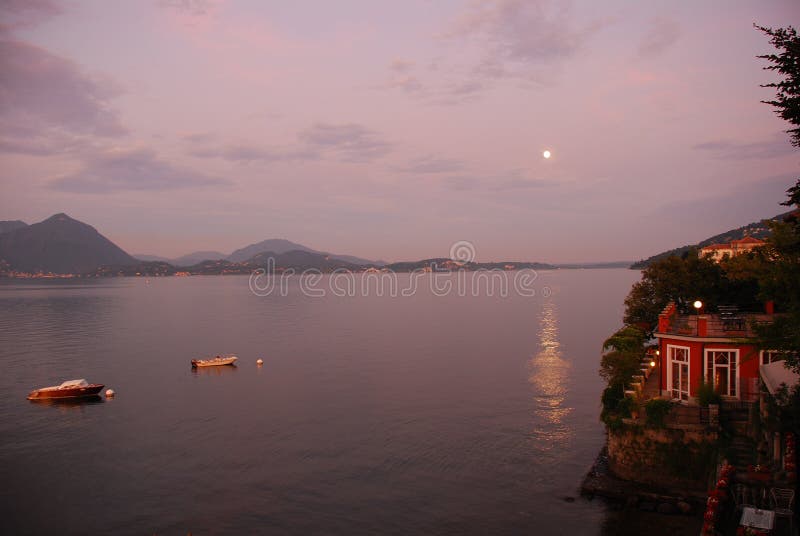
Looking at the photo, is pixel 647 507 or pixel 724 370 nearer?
pixel 647 507

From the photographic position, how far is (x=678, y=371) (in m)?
26.6

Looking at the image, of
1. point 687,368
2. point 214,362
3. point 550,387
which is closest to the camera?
point 687,368

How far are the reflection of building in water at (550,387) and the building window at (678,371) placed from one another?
37.7 ft

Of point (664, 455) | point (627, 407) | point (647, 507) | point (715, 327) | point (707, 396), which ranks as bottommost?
point (647, 507)

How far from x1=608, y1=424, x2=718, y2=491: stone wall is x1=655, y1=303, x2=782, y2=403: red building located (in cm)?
233

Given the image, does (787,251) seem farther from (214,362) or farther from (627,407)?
(214,362)

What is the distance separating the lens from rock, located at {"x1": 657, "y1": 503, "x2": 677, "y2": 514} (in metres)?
23.1

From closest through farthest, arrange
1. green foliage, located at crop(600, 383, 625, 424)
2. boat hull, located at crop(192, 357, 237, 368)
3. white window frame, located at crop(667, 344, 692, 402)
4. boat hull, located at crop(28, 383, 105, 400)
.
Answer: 1. white window frame, located at crop(667, 344, 692, 402)
2. green foliage, located at crop(600, 383, 625, 424)
3. boat hull, located at crop(28, 383, 105, 400)
4. boat hull, located at crop(192, 357, 237, 368)

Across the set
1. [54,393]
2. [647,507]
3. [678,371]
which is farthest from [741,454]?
[54,393]

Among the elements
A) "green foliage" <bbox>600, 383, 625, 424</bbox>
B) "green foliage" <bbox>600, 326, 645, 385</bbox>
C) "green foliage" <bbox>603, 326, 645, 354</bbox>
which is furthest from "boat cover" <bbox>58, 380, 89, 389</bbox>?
"green foliage" <bbox>600, 383, 625, 424</bbox>

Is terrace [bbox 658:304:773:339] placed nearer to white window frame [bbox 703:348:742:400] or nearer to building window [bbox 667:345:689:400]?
white window frame [bbox 703:348:742:400]

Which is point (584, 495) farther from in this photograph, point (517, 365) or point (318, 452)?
point (517, 365)

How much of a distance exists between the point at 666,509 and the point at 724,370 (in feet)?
20.9

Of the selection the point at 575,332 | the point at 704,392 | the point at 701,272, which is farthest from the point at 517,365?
the point at 704,392
